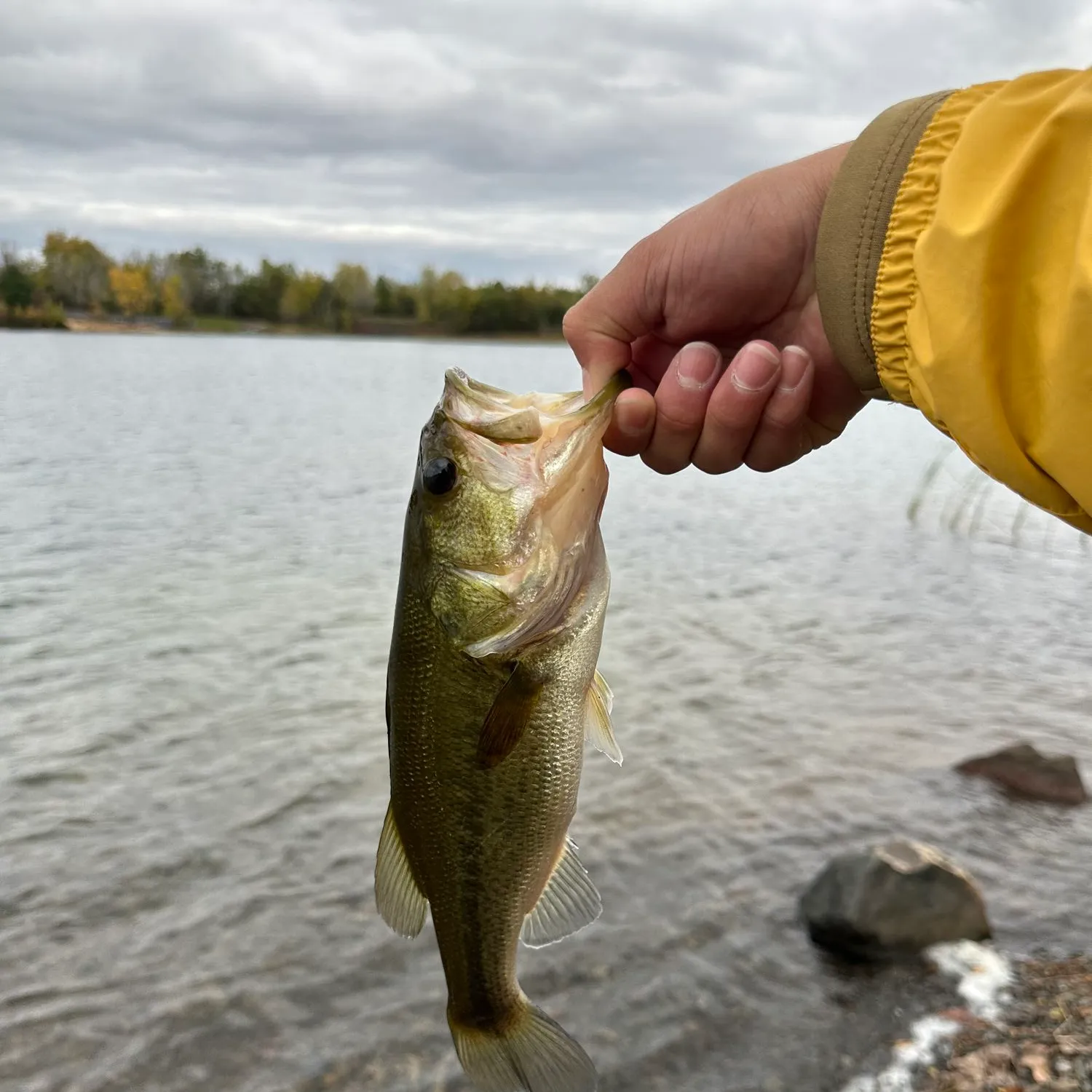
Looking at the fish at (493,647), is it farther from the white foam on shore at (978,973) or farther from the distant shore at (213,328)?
the distant shore at (213,328)

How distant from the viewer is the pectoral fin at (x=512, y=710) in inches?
93.5

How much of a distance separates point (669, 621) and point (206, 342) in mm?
86994

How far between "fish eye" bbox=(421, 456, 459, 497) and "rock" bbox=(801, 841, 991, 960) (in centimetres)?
449

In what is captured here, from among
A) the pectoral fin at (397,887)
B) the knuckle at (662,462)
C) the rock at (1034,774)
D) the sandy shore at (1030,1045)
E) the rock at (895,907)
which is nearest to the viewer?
the pectoral fin at (397,887)

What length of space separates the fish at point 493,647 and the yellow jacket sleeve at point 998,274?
30.9 inches

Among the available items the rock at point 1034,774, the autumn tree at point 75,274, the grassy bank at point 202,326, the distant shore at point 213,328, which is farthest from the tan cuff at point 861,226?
the autumn tree at point 75,274

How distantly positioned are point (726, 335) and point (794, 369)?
0.51 metres

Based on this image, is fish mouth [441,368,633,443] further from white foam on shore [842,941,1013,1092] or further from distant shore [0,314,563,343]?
distant shore [0,314,563,343]

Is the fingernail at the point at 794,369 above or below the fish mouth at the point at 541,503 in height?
above

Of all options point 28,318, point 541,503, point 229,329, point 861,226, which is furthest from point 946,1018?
point 229,329

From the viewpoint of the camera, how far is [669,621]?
12320 mm

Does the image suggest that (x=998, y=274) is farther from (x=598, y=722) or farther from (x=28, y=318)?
(x=28, y=318)

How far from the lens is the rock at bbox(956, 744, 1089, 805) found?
7.75 m

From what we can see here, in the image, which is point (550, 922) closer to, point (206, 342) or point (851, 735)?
point (851, 735)
